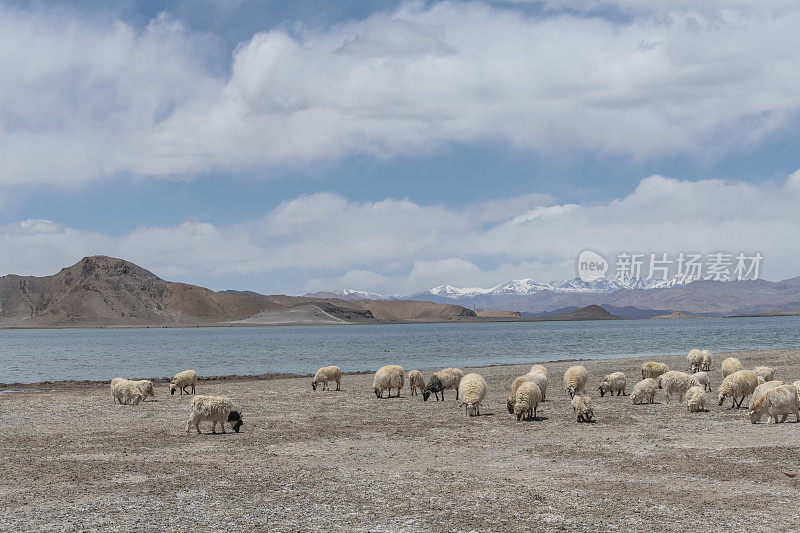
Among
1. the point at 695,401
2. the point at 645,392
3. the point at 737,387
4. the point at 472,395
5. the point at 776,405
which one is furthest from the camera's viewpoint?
the point at 645,392

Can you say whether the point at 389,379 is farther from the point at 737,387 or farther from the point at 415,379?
the point at 737,387

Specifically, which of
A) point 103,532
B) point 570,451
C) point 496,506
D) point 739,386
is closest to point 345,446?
point 570,451

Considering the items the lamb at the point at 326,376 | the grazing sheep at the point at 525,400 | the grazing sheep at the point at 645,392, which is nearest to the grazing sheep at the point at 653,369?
the grazing sheep at the point at 645,392

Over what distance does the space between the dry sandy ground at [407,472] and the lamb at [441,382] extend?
315cm

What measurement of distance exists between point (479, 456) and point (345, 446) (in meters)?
3.36

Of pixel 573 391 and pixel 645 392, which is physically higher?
pixel 645 392

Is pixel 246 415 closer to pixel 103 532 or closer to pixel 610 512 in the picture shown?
pixel 103 532

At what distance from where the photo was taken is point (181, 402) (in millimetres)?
26938

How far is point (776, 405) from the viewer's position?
57.1ft

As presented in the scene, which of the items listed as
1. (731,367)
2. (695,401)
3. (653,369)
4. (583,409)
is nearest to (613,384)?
(653,369)

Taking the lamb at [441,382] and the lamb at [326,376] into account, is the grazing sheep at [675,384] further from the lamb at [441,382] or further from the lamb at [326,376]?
the lamb at [326,376]

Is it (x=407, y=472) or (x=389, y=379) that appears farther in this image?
→ (x=389, y=379)

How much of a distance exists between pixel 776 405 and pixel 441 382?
11.7 meters

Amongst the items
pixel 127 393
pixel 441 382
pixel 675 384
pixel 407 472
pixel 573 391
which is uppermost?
pixel 675 384
